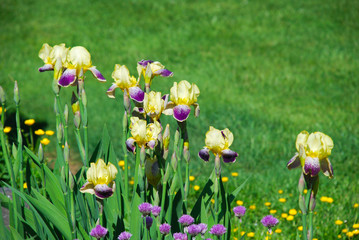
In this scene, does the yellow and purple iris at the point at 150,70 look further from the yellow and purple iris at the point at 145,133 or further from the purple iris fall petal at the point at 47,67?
the purple iris fall petal at the point at 47,67

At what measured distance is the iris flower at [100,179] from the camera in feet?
6.79

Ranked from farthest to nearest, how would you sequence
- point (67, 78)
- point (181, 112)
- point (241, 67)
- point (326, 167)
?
1. point (241, 67)
2. point (67, 78)
3. point (181, 112)
4. point (326, 167)

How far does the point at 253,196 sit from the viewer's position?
4289mm

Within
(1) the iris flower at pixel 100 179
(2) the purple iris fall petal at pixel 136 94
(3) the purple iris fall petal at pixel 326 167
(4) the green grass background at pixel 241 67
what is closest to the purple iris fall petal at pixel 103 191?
(1) the iris flower at pixel 100 179

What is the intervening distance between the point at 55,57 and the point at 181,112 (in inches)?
28.2

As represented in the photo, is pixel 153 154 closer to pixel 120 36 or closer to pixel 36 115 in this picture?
pixel 36 115

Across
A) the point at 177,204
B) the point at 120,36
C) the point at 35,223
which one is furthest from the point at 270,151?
the point at 120,36

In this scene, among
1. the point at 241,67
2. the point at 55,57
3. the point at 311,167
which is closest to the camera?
the point at 311,167

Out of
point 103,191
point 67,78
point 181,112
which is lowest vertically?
point 103,191

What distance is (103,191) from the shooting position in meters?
2.06

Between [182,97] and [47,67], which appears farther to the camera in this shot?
[47,67]

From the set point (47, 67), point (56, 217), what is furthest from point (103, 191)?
point (47, 67)

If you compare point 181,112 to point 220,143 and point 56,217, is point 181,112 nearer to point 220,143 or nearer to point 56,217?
point 220,143

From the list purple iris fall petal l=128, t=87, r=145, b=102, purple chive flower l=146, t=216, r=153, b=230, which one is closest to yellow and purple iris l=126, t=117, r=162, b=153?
purple iris fall petal l=128, t=87, r=145, b=102
